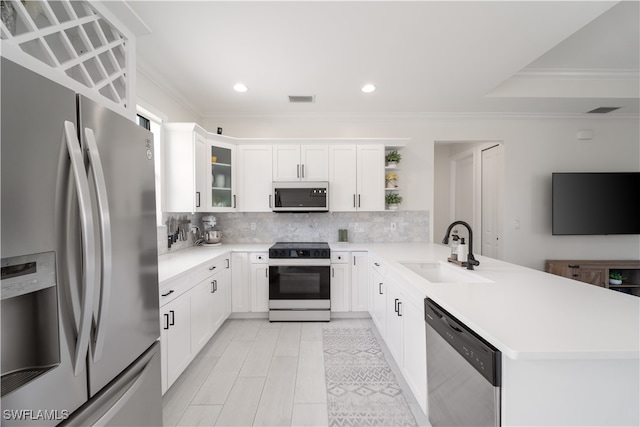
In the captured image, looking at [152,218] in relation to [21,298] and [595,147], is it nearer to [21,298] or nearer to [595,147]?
[21,298]

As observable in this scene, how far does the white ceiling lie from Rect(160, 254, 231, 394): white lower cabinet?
1699 mm

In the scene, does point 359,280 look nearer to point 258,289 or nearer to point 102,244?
point 258,289

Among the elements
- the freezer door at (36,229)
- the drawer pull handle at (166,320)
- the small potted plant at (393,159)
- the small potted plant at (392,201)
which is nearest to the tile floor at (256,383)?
the drawer pull handle at (166,320)

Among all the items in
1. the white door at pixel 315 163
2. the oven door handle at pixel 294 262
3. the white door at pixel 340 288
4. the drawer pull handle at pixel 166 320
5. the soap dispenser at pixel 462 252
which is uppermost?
the white door at pixel 315 163

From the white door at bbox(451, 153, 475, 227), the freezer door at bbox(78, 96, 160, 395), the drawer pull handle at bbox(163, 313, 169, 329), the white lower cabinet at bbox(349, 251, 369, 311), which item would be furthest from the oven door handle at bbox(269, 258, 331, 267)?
the white door at bbox(451, 153, 475, 227)

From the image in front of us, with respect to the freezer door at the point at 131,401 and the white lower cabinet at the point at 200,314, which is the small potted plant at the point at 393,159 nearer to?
the white lower cabinet at the point at 200,314

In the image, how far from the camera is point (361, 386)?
194cm

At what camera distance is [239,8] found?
1643 millimetres

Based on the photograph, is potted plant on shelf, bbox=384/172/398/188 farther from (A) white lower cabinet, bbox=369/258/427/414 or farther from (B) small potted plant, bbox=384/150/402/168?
(A) white lower cabinet, bbox=369/258/427/414

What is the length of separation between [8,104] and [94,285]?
21.3 inches

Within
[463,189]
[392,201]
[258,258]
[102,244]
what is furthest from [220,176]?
[463,189]

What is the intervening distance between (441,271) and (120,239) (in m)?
2.24

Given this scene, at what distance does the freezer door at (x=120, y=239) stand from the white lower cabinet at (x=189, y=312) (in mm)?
567

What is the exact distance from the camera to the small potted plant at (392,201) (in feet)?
11.2
